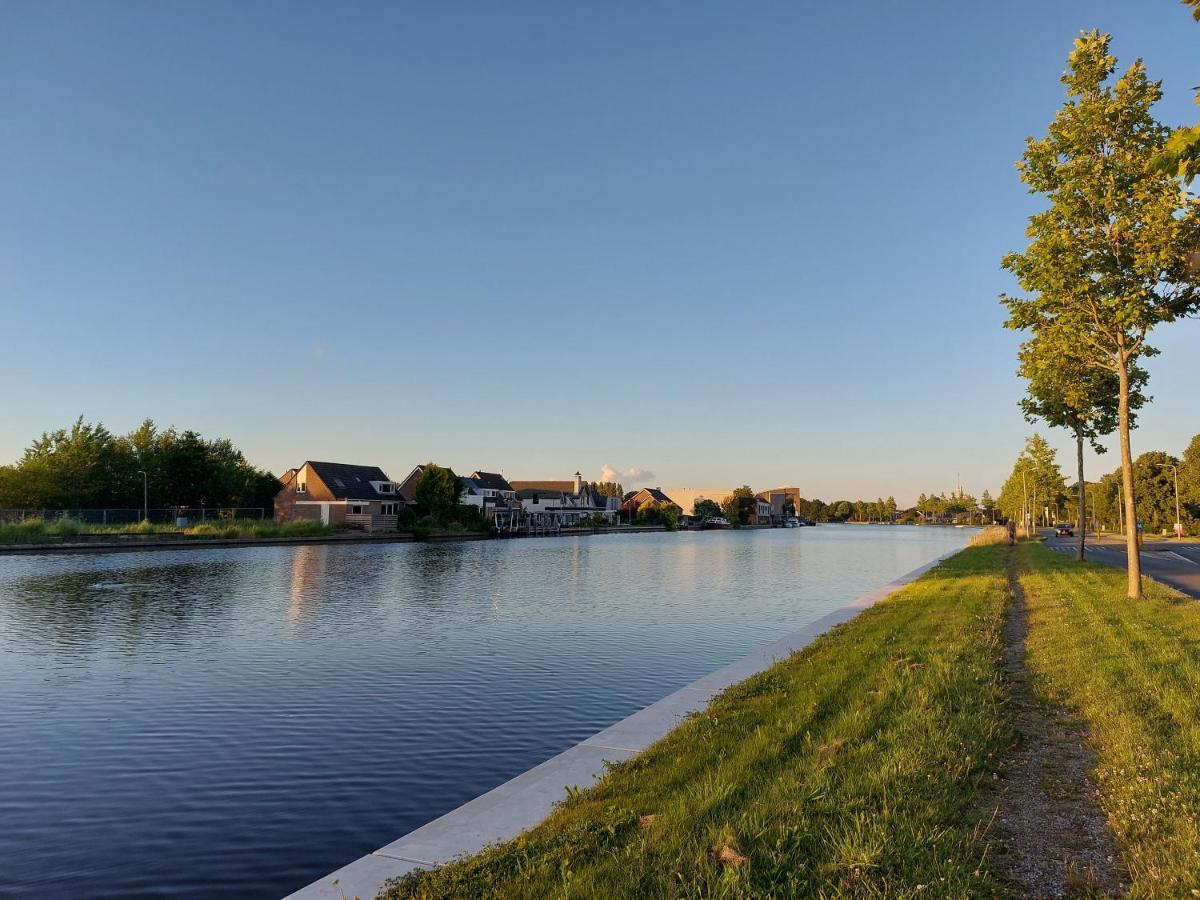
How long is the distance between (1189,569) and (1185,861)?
106 feet

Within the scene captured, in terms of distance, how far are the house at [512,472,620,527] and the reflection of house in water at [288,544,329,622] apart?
6830cm

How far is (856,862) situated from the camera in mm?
5141

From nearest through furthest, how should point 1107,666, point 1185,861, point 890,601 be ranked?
point 1185,861, point 1107,666, point 890,601

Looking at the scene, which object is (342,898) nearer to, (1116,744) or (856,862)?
(856,862)

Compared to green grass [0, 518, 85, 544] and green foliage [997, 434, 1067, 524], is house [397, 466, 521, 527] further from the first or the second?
green foliage [997, 434, 1067, 524]

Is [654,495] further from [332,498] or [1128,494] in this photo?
[1128,494]

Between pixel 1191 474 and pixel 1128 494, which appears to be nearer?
pixel 1128 494

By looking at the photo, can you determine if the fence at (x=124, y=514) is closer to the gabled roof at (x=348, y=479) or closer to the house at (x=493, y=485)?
the gabled roof at (x=348, y=479)

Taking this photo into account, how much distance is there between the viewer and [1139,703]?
29.8ft

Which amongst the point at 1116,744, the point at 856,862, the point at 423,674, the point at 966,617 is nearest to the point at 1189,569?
the point at 966,617

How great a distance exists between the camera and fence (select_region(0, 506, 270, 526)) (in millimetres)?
62844

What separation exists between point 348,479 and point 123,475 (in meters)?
23.0

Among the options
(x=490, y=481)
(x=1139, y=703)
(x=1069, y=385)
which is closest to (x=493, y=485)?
(x=490, y=481)

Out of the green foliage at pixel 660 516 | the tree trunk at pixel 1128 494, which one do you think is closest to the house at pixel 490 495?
the green foliage at pixel 660 516
